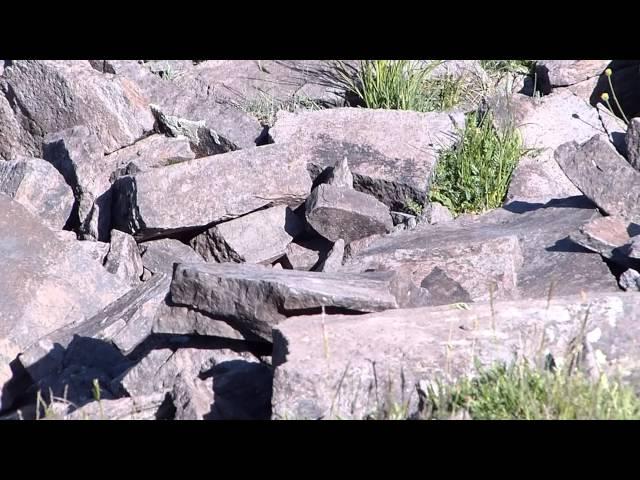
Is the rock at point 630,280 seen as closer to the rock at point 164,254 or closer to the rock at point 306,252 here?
the rock at point 306,252

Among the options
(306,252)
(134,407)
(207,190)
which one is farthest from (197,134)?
(134,407)

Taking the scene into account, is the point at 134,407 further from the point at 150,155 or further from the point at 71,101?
the point at 71,101

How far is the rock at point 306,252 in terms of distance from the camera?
6781 mm

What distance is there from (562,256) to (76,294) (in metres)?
2.91

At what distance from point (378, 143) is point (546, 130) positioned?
1.45 metres

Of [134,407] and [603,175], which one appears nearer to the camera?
[134,407]

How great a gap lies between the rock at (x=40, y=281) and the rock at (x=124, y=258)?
0.27m

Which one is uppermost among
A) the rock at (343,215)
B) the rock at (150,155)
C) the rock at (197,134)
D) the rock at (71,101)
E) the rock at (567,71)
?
the rock at (567,71)

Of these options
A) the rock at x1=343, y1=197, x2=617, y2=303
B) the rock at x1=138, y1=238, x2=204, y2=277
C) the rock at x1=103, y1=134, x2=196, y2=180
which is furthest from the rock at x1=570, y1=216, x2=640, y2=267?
the rock at x1=103, y1=134, x2=196, y2=180

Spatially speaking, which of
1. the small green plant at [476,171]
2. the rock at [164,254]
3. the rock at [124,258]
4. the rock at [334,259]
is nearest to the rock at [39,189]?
the rock at [124,258]

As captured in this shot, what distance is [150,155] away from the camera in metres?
7.72

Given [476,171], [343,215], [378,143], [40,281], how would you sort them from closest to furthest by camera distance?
1. [40,281]
2. [343,215]
3. [476,171]
4. [378,143]

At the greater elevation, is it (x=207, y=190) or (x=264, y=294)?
(x=207, y=190)

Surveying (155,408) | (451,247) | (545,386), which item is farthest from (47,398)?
(545,386)
